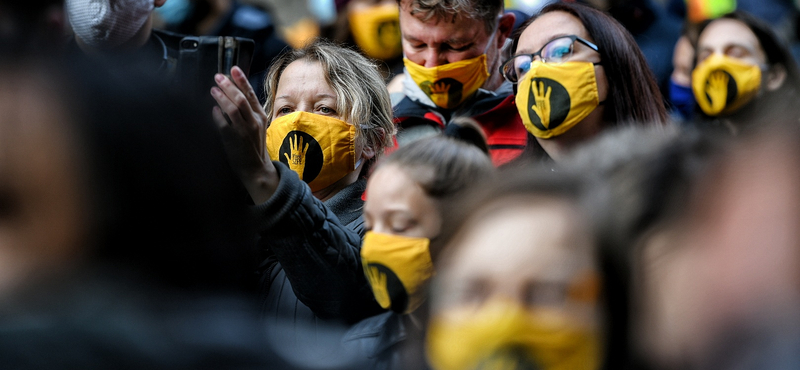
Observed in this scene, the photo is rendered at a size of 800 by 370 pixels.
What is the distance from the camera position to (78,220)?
41.7 inches

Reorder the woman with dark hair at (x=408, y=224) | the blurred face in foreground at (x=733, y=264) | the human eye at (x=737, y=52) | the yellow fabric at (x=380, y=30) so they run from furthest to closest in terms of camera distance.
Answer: the yellow fabric at (x=380, y=30) < the human eye at (x=737, y=52) < the woman with dark hair at (x=408, y=224) < the blurred face in foreground at (x=733, y=264)

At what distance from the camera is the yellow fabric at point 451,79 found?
3.23 metres

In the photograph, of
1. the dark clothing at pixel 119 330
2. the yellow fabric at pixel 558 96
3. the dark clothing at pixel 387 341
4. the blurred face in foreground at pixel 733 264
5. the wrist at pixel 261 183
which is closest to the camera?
the dark clothing at pixel 119 330

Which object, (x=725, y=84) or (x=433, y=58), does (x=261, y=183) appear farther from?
(x=725, y=84)

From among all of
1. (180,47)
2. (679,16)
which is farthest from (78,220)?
(679,16)

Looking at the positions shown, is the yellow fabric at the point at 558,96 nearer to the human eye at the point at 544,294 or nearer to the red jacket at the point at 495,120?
the red jacket at the point at 495,120

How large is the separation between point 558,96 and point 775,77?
4.94 ft

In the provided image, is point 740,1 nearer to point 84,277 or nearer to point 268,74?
point 268,74

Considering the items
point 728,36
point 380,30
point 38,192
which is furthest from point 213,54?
point 728,36

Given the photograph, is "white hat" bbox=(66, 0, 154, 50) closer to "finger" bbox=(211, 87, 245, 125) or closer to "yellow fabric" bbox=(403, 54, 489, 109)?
"finger" bbox=(211, 87, 245, 125)

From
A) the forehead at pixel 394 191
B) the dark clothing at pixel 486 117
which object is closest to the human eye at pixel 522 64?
the dark clothing at pixel 486 117

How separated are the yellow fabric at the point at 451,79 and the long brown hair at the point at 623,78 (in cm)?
60

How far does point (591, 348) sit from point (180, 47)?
79.0 inches

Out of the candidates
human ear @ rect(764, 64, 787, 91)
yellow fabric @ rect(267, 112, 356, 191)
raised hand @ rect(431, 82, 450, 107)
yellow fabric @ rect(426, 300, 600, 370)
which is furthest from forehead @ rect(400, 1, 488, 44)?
yellow fabric @ rect(426, 300, 600, 370)
